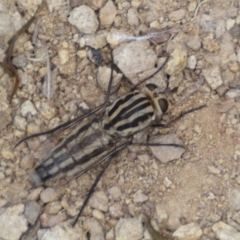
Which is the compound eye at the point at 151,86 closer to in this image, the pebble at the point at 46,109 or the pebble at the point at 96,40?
the pebble at the point at 96,40

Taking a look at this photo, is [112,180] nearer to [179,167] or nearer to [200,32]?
[179,167]

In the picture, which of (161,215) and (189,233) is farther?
(161,215)

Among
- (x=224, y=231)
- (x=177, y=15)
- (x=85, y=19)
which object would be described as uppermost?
(x=85, y=19)

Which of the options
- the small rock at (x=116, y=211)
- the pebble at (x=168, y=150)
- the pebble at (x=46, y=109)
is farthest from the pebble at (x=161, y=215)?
the pebble at (x=46, y=109)

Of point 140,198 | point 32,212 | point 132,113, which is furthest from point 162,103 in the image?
point 32,212

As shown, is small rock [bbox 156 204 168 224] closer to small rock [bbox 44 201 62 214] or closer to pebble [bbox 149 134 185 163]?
pebble [bbox 149 134 185 163]

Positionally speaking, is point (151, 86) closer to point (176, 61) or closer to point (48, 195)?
point (176, 61)
